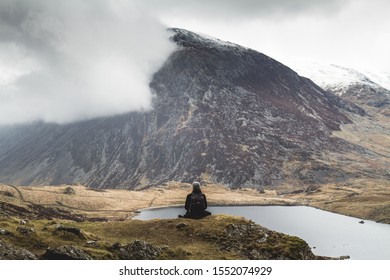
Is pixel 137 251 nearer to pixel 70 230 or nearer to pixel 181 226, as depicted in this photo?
pixel 70 230

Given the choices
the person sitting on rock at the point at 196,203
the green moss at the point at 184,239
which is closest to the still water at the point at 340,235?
the green moss at the point at 184,239

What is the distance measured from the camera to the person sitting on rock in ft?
→ 154

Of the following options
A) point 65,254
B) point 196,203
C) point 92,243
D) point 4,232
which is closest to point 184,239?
point 196,203

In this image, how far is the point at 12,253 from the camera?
113ft

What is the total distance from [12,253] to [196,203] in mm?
20149

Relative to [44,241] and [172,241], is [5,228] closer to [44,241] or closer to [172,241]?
[44,241]

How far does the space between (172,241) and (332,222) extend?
15520 centimetres

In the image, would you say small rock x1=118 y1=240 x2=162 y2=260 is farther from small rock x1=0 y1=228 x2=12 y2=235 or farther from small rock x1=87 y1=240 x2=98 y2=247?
small rock x1=0 y1=228 x2=12 y2=235

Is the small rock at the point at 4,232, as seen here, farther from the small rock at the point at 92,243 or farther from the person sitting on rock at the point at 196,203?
the person sitting on rock at the point at 196,203

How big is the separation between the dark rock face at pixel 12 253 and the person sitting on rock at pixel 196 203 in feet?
57.4

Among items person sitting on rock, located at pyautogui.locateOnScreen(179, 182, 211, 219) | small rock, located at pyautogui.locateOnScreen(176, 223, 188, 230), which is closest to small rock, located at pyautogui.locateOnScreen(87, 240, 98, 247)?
small rock, located at pyautogui.locateOnScreen(176, 223, 188, 230)

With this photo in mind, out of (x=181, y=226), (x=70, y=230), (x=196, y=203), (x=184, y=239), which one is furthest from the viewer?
(x=181, y=226)
